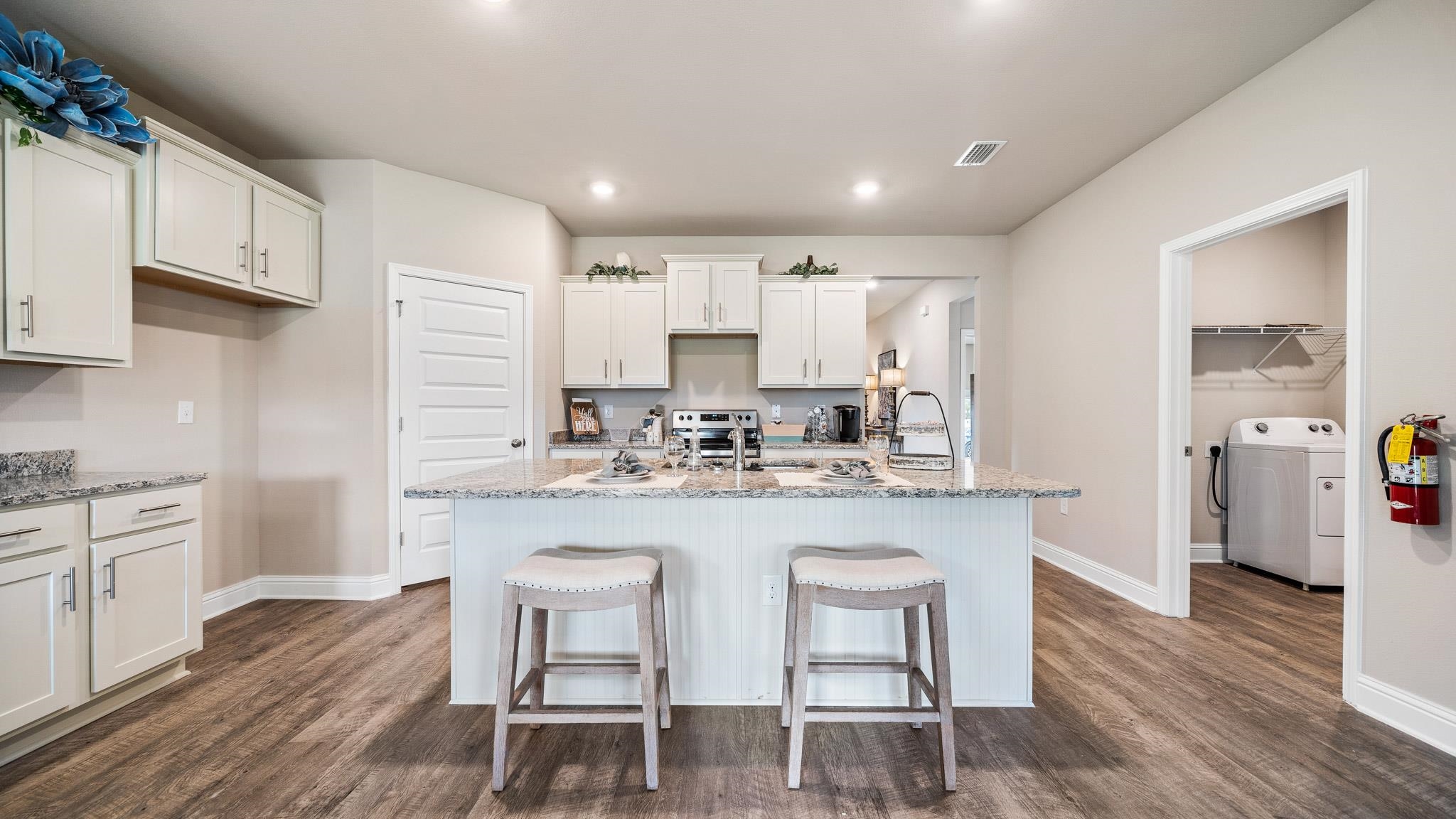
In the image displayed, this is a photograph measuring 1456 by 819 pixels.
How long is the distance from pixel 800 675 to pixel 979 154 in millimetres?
3009

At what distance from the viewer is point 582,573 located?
162cm

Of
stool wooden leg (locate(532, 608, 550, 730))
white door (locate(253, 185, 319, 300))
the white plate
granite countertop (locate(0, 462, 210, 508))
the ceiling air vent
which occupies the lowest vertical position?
stool wooden leg (locate(532, 608, 550, 730))

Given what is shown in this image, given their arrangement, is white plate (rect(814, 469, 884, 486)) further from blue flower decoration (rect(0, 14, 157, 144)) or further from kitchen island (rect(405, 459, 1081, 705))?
blue flower decoration (rect(0, 14, 157, 144))

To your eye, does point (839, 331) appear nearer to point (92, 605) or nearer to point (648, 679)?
point (648, 679)

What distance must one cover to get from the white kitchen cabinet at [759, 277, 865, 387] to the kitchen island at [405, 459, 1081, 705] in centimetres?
243

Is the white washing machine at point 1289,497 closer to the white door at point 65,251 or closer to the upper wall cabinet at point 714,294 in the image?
the upper wall cabinet at point 714,294

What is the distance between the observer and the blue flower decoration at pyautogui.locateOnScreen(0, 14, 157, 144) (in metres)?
1.81

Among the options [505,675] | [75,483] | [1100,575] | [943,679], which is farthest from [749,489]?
[1100,575]

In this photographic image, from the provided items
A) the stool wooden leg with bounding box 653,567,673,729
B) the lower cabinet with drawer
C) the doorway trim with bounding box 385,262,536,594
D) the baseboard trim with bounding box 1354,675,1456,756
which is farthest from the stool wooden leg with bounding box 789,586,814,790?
the doorway trim with bounding box 385,262,536,594

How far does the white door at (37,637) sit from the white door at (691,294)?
3391 millimetres

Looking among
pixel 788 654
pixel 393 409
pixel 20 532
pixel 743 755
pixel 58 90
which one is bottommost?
pixel 743 755

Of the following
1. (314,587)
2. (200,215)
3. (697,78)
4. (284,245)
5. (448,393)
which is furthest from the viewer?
(448,393)

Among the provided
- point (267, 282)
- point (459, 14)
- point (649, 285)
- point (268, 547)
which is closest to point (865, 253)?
point (649, 285)

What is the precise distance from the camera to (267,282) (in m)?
2.88
